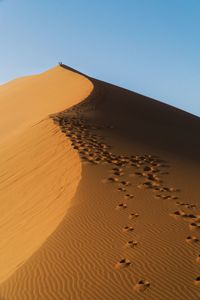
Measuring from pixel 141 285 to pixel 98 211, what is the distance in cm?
254

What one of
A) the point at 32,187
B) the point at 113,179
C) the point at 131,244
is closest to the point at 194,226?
the point at 131,244

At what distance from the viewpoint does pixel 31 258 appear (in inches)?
266

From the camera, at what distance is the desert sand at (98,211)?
5953mm

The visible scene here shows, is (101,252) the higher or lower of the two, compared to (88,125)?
lower

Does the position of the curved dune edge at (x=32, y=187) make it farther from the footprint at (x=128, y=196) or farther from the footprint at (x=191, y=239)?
the footprint at (x=191, y=239)

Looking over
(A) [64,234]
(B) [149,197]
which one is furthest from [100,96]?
(A) [64,234]

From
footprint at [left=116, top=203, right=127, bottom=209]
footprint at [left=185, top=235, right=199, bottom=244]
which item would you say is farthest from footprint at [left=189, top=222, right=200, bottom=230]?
footprint at [left=116, top=203, right=127, bottom=209]

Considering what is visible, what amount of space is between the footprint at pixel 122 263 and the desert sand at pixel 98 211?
0.05 feet

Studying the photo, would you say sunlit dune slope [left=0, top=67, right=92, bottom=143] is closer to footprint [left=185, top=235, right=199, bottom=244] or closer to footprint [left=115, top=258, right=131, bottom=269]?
footprint [left=185, top=235, right=199, bottom=244]

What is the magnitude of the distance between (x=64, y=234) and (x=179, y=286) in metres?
2.23

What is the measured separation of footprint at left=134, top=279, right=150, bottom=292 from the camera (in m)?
5.67

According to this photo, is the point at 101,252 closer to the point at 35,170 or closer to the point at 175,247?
the point at 175,247

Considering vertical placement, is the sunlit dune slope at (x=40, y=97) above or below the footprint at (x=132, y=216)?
above

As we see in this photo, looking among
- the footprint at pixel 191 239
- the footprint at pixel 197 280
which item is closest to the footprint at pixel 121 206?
the footprint at pixel 191 239
